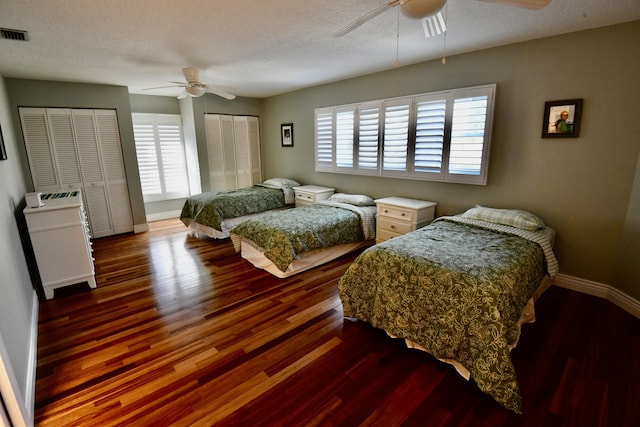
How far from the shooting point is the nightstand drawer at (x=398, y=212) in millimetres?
3539

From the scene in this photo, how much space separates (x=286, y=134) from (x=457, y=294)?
472 cm

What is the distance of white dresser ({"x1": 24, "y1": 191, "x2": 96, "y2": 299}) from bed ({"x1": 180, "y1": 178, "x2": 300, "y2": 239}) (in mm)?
1613

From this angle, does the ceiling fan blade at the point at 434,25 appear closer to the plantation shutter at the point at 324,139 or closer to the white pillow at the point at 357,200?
the white pillow at the point at 357,200

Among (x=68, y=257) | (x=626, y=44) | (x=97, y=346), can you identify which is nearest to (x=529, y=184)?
(x=626, y=44)

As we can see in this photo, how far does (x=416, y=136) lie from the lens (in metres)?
3.75

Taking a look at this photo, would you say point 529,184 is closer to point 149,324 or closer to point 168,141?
point 149,324

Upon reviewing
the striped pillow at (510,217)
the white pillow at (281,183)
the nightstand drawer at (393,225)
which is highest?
the white pillow at (281,183)

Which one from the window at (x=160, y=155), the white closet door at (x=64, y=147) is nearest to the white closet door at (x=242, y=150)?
the window at (x=160, y=155)

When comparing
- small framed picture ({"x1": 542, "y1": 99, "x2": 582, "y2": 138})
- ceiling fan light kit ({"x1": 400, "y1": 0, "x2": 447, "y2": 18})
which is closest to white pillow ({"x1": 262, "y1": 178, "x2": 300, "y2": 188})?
small framed picture ({"x1": 542, "y1": 99, "x2": 582, "y2": 138})

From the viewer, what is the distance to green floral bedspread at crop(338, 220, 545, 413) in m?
1.71

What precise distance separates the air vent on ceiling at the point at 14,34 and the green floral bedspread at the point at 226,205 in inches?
99.2

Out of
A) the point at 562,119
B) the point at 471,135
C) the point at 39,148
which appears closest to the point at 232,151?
the point at 39,148

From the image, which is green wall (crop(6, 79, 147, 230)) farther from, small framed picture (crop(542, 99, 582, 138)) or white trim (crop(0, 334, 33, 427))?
small framed picture (crop(542, 99, 582, 138))

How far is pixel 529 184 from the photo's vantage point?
9.96ft
